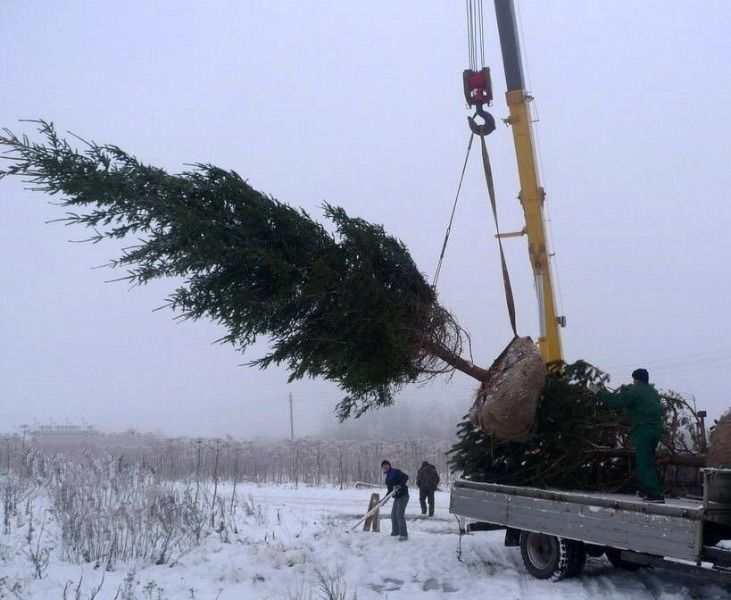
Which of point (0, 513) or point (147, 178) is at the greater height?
point (147, 178)

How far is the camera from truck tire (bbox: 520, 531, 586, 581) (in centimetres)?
933

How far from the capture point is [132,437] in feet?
214

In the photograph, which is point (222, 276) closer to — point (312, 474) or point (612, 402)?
point (612, 402)

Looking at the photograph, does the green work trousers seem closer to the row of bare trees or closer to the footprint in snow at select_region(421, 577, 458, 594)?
the footprint in snow at select_region(421, 577, 458, 594)

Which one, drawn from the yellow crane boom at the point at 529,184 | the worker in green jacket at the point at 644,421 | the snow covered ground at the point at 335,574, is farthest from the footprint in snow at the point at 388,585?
the yellow crane boom at the point at 529,184

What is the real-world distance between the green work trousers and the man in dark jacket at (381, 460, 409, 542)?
16.9ft

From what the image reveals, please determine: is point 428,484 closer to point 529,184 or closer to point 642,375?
point 529,184

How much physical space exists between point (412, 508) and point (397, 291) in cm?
1398

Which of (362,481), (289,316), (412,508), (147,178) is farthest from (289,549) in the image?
(362,481)

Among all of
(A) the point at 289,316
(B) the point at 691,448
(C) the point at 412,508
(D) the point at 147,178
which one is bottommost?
(C) the point at 412,508

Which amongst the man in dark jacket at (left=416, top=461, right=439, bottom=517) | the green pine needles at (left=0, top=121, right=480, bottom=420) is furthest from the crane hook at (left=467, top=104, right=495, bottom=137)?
the man in dark jacket at (left=416, top=461, right=439, bottom=517)

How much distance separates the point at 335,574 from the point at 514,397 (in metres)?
3.26

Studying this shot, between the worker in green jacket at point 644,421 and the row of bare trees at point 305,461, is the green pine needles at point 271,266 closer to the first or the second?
the worker in green jacket at point 644,421

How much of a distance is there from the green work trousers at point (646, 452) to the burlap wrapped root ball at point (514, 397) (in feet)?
4.39
